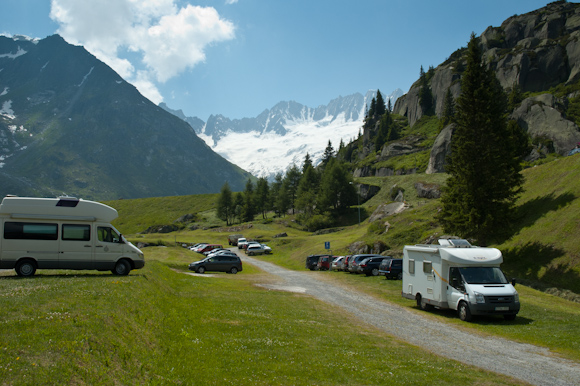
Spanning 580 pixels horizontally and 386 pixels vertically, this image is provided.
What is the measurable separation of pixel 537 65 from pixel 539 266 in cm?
13677

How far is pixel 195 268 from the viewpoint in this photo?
40.0 meters

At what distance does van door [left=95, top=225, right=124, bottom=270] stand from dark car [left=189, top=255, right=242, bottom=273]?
20922mm

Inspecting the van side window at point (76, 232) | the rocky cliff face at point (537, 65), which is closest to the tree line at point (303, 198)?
the rocky cliff face at point (537, 65)

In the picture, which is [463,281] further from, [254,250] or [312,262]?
[254,250]

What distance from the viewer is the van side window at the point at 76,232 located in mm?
18672

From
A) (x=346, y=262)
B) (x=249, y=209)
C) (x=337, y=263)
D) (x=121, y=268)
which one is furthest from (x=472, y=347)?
(x=249, y=209)

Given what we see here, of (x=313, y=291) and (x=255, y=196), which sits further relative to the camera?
(x=255, y=196)

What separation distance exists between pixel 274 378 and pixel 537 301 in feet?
65.3

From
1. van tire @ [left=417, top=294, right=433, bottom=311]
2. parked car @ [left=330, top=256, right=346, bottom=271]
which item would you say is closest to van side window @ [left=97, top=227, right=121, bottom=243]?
van tire @ [left=417, top=294, right=433, bottom=311]

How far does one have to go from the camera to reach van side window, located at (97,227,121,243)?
19328 mm

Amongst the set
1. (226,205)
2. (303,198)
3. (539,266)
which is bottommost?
(539,266)

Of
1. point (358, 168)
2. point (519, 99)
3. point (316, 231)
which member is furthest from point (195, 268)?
point (358, 168)

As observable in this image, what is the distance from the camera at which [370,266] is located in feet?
123

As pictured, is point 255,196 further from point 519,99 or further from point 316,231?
point 519,99
